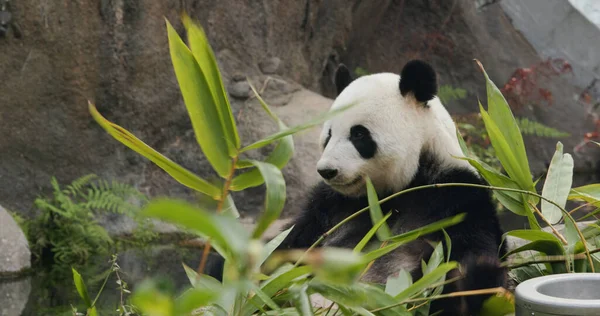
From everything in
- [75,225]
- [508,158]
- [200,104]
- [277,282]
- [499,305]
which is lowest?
[75,225]

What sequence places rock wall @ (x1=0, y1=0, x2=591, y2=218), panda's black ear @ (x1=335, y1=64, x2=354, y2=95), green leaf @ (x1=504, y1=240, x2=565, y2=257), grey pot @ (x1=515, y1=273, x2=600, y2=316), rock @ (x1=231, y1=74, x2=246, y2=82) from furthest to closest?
1. rock @ (x1=231, y1=74, x2=246, y2=82)
2. rock wall @ (x1=0, y1=0, x2=591, y2=218)
3. panda's black ear @ (x1=335, y1=64, x2=354, y2=95)
4. green leaf @ (x1=504, y1=240, x2=565, y2=257)
5. grey pot @ (x1=515, y1=273, x2=600, y2=316)

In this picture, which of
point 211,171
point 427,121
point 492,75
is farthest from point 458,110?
point 427,121

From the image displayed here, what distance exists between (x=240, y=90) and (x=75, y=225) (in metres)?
1.81

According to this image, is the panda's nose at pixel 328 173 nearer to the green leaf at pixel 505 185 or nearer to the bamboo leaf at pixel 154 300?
the green leaf at pixel 505 185

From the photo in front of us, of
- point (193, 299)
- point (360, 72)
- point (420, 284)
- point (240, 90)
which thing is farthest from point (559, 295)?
point (360, 72)

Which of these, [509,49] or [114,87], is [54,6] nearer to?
[114,87]

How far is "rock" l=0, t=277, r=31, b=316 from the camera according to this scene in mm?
4129

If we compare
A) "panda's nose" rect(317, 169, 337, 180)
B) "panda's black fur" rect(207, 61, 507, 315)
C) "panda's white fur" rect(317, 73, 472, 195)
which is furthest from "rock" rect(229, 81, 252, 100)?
"panda's nose" rect(317, 169, 337, 180)

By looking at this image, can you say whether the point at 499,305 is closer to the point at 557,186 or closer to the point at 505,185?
the point at 505,185

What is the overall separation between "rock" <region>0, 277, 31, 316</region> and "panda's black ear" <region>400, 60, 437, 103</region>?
8.19 ft

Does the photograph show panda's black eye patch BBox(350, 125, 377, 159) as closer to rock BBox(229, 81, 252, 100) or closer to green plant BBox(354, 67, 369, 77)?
rock BBox(229, 81, 252, 100)

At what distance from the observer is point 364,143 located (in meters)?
2.82

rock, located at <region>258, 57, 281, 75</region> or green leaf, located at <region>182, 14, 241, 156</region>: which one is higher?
green leaf, located at <region>182, 14, 241, 156</region>

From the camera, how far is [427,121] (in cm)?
285
